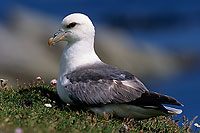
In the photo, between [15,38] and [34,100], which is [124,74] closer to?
[34,100]

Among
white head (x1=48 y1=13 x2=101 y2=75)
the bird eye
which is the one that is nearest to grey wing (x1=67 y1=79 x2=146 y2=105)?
white head (x1=48 y1=13 x2=101 y2=75)

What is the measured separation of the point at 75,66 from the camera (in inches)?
288

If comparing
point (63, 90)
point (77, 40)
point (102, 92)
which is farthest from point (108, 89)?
point (77, 40)

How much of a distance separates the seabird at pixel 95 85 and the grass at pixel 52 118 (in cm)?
20

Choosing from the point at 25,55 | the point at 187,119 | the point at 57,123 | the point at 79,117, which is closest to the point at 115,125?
the point at 79,117

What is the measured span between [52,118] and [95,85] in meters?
1.15

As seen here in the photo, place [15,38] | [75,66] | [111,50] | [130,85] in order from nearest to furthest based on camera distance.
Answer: [130,85] < [75,66] < [15,38] < [111,50]

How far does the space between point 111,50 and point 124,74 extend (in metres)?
22.3

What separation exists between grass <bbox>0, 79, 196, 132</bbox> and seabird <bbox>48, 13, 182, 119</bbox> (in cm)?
20

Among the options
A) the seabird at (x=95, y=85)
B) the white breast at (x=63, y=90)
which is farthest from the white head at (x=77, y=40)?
the white breast at (x=63, y=90)

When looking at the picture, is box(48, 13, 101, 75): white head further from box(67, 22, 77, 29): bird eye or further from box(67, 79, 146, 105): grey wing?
box(67, 79, 146, 105): grey wing

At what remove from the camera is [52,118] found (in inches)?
236

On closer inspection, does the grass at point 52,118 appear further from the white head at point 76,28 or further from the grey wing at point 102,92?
the white head at point 76,28

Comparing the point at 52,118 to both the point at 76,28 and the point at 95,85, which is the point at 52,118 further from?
the point at 76,28
